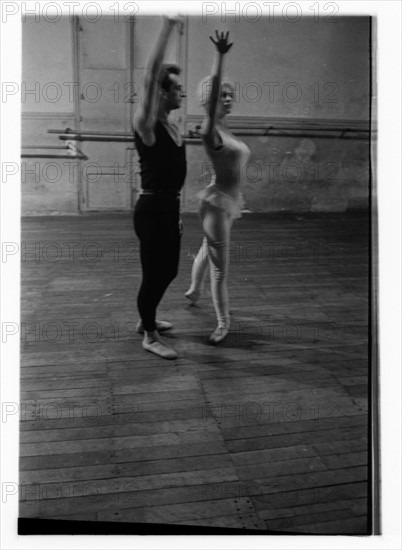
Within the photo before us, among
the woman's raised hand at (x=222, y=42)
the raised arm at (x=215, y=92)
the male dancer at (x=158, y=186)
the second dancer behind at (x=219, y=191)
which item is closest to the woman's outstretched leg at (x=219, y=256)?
the second dancer behind at (x=219, y=191)

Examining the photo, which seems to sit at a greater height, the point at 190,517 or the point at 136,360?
the point at 136,360

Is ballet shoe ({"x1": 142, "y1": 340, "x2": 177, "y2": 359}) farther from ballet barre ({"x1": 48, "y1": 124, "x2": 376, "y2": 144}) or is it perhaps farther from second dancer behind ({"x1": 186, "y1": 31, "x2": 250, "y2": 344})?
ballet barre ({"x1": 48, "y1": 124, "x2": 376, "y2": 144})

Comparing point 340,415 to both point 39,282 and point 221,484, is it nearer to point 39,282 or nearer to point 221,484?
point 221,484

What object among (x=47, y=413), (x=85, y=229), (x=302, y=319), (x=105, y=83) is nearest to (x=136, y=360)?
(x=47, y=413)

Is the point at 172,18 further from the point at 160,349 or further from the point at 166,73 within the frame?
the point at 160,349

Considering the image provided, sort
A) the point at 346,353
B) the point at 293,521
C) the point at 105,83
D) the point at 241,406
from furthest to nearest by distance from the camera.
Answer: the point at 346,353
the point at 241,406
the point at 105,83
the point at 293,521

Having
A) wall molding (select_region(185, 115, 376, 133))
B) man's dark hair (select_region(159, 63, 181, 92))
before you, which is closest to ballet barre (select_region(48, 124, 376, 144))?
wall molding (select_region(185, 115, 376, 133))

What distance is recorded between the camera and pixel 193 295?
2.76 meters

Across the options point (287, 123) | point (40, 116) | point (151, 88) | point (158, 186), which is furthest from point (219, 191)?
point (40, 116)

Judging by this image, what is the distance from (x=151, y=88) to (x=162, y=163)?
28 centimetres

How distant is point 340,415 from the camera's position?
8.86 ft

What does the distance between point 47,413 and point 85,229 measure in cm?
75

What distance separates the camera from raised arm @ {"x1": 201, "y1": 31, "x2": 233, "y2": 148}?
247 centimetres

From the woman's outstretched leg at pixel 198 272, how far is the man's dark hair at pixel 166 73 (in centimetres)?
63
